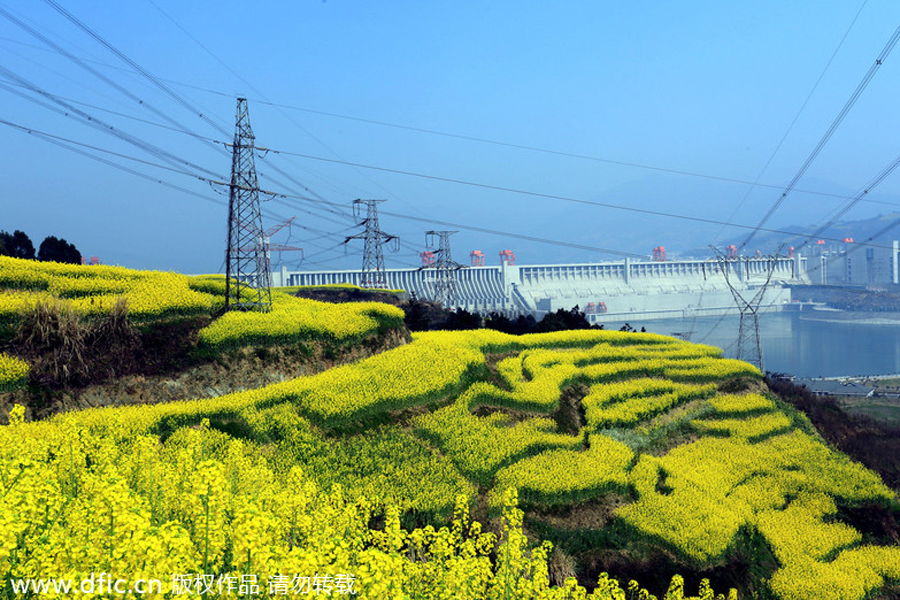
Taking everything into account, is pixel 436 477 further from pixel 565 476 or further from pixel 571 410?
pixel 571 410

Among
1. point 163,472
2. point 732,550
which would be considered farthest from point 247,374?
point 732,550

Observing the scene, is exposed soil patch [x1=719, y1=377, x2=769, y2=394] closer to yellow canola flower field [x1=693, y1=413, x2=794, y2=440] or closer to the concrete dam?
yellow canola flower field [x1=693, y1=413, x2=794, y2=440]

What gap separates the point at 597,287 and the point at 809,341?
4049 centimetres

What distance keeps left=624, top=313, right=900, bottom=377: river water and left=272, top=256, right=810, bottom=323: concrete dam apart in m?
3.78

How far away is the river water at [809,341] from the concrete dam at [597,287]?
378 centimetres

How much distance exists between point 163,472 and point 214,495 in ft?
11.6

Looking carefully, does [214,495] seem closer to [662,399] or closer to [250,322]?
[250,322]

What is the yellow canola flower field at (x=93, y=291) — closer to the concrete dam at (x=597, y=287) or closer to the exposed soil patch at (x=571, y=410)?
the exposed soil patch at (x=571, y=410)

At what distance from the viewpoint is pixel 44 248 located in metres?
32.2

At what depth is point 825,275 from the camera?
180m

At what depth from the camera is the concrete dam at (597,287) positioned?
110m

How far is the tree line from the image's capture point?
101 ft

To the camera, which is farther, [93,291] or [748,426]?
[748,426]

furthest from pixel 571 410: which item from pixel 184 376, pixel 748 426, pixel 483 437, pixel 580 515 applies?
pixel 184 376
